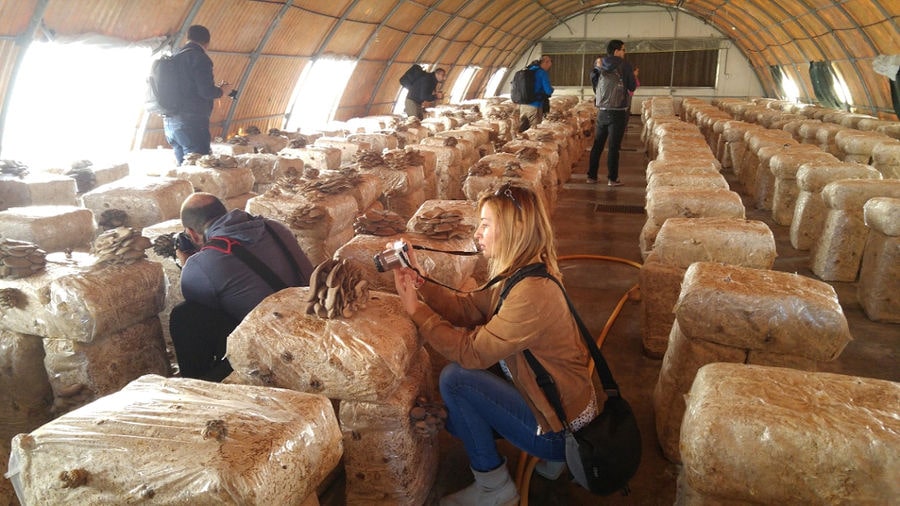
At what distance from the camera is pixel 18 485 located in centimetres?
227

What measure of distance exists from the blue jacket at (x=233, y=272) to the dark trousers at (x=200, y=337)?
0.22ft

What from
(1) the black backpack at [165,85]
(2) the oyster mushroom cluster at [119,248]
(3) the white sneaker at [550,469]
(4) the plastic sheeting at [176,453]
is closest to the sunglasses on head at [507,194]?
(4) the plastic sheeting at [176,453]

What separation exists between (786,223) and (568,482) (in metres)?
6.99

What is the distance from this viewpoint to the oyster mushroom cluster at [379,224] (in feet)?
15.8

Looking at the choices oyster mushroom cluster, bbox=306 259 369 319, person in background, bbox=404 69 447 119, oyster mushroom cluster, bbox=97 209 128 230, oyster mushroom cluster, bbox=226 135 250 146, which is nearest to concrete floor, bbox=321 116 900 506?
oyster mushroom cluster, bbox=306 259 369 319

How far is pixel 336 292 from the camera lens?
3102mm

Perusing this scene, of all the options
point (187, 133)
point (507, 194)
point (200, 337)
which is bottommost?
point (200, 337)

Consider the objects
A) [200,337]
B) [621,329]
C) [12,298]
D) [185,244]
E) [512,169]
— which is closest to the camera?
[12,298]

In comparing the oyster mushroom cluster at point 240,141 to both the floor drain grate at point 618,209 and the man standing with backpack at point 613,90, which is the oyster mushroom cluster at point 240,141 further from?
the man standing with backpack at point 613,90

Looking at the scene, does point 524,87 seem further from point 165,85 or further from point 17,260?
point 17,260

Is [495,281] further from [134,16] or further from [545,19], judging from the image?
[545,19]

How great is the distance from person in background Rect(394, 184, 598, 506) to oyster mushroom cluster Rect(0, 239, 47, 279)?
259 centimetres

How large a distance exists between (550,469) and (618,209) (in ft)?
25.0

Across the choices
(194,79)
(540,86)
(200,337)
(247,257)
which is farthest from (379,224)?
(540,86)
